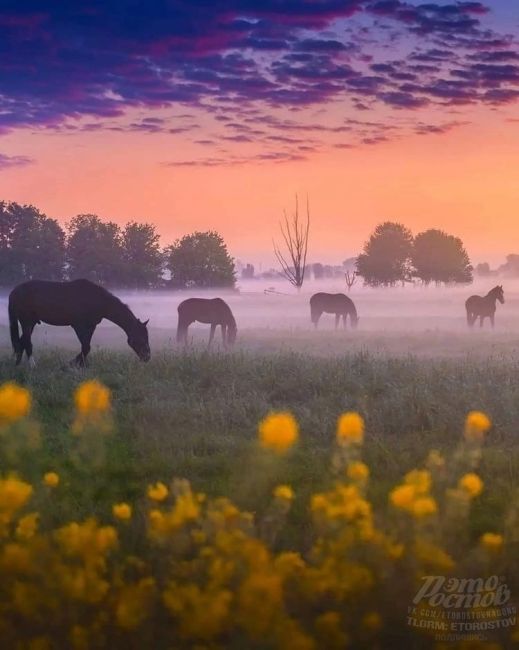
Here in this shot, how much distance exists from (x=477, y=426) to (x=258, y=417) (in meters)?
2.74

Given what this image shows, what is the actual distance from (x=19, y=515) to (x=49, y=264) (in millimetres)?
45134

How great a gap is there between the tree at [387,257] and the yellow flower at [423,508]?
255ft

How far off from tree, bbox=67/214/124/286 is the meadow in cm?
3645

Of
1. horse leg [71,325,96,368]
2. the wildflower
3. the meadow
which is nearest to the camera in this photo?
the meadow

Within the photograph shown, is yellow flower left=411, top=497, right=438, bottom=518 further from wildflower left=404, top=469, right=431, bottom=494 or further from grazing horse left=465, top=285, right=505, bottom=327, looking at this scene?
grazing horse left=465, top=285, right=505, bottom=327

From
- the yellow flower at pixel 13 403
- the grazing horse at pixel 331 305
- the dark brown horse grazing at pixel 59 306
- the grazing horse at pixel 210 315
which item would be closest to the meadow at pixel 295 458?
the yellow flower at pixel 13 403

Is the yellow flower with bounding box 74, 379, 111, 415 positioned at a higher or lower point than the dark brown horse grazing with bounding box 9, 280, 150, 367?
lower

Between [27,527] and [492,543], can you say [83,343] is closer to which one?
[27,527]

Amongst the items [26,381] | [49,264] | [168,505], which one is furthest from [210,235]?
[168,505]

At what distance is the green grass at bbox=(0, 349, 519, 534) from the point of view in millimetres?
7055
